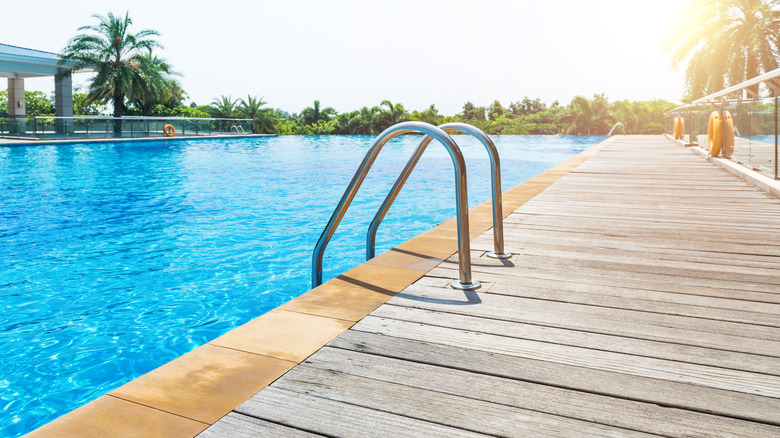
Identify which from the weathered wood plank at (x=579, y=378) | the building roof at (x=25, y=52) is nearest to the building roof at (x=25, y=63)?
the building roof at (x=25, y=52)

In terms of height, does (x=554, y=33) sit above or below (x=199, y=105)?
above

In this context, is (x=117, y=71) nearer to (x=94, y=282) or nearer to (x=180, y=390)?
(x=94, y=282)

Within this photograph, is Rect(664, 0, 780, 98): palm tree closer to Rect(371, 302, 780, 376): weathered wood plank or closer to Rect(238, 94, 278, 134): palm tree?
Rect(371, 302, 780, 376): weathered wood plank

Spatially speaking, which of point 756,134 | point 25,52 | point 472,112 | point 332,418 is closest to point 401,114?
point 472,112

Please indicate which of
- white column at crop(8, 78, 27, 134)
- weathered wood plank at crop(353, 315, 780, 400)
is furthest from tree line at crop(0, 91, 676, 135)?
weathered wood plank at crop(353, 315, 780, 400)

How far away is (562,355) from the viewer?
5.66 feet

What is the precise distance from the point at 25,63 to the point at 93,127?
4.01 metres

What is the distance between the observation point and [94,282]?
4.82 metres

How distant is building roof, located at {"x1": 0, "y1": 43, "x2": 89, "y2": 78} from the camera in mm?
22077

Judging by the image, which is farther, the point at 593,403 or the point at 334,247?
the point at 334,247

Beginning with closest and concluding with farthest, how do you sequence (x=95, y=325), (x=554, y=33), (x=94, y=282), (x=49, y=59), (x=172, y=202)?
(x=95, y=325)
(x=94, y=282)
(x=172, y=202)
(x=49, y=59)
(x=554, y=33)

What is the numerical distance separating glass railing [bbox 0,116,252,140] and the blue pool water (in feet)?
33.5

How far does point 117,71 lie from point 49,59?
343 centimetres

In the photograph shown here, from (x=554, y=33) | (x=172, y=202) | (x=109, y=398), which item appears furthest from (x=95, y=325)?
(x=554, y=33)
